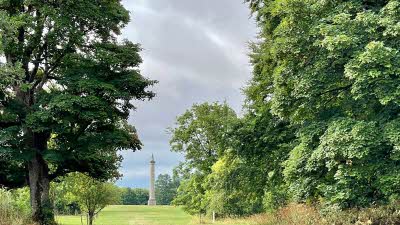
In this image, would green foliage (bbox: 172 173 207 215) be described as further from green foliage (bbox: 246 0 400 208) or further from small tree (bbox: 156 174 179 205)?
small tree (bbox: 156 174 179 205)

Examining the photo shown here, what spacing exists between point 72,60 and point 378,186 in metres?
14.7

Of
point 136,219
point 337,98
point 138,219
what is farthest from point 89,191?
point 136,219

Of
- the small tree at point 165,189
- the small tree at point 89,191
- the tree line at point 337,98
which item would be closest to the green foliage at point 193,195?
the small tree at point 89,191

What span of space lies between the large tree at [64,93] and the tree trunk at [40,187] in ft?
0.15

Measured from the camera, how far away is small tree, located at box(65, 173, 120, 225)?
26286 millimetres

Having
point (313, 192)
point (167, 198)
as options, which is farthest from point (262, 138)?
point (167, 198)

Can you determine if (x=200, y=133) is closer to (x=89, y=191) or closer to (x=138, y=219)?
(x=138, y=219)

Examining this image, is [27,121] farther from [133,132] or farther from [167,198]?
[167,198]

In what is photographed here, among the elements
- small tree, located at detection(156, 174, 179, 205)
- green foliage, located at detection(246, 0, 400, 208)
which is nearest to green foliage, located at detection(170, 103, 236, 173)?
green foliage, located at detection(246, 0, 400, 208)

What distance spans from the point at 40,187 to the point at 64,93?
189 inches

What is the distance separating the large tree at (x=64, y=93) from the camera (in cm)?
1945

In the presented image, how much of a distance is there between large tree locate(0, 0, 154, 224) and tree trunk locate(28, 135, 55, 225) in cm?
→ 5

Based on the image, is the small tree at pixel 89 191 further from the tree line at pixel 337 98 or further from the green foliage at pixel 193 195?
the green foliage at pixel 193 195

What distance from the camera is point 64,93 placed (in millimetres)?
20062
